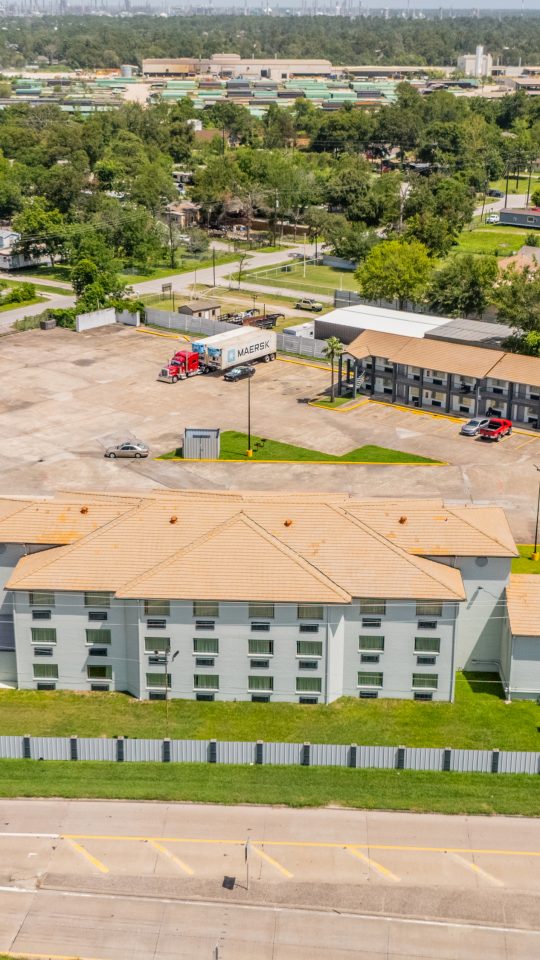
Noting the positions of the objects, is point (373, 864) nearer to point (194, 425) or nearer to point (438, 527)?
point (438, 527)

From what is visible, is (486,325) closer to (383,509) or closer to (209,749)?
(383,509)

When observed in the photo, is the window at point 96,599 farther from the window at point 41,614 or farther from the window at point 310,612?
the window at point 310,612

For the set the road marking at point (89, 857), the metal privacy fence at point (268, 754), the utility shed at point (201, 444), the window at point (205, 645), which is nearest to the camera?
the road marking at point (89, 857)

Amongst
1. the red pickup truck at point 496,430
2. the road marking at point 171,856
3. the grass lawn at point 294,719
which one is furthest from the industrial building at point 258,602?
the red pickup truck at point 496,430

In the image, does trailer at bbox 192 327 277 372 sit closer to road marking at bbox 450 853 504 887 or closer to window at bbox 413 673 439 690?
window at bbox 413 673 439 690

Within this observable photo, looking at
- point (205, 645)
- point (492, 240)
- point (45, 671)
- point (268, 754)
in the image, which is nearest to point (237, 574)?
point (205, 645)

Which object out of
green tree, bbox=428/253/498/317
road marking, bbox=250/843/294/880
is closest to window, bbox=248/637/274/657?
road marking, bbox=250/843/294/880

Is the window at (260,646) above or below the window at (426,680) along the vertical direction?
above
